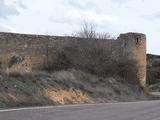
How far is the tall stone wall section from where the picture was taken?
3984 cm

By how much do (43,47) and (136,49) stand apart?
10.2 metres

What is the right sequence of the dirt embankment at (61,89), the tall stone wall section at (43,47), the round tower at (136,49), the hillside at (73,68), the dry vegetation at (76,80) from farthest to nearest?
the round tower at (136,49) < the tall stone wall section at (43,47) < the hillside at (73,68) < the dry vegetation at (76,80) < the dirt embankment at (61,89)

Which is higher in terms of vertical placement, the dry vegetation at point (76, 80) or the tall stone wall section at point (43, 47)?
the tall stone wall section at point (43, 47)

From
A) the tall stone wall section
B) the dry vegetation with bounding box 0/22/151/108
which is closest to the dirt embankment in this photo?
the dry vegetation with bounding box 0/22/151/108

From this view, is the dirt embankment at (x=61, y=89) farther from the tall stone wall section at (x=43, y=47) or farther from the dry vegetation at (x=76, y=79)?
the tall stone wall section at (x=43, y=47)

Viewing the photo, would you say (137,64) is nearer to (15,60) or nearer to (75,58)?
(75,58)

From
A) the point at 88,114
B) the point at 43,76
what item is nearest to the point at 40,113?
the point at 88,114

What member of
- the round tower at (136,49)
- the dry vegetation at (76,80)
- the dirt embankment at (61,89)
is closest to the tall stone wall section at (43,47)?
the round tower at (136,49)

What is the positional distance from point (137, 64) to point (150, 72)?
2119 centimetres

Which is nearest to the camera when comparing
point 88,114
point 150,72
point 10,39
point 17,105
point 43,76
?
point 88,114

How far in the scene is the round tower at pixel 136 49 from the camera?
4775 cm

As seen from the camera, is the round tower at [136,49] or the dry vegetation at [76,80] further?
the round tower at [136,49]

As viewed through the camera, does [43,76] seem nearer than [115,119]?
No

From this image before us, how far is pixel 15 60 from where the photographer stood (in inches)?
1575
